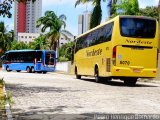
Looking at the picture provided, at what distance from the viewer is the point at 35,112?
10.1 meters

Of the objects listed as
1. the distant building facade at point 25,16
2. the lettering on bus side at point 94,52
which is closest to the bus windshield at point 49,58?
the lettering on bus side at point 94,52

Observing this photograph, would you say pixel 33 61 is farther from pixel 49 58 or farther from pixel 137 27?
pixel 137 27

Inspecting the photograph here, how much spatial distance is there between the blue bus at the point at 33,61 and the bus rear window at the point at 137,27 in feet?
93.5

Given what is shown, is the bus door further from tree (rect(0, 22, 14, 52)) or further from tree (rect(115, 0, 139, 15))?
tree (rect(0, 22, 14, 52))

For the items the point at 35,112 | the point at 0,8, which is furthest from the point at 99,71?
the point at 35,112

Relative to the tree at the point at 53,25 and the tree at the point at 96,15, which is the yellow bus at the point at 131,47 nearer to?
the tree at the point at 96,15

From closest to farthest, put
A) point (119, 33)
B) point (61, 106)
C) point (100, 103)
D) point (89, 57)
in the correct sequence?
point (61, 106)
point (100, 103)
point (119, 33)
point (89, 57)

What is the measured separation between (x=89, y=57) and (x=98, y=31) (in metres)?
2.74

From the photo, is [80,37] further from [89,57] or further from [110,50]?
[110,50]

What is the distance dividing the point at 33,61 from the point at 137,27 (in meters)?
30.2

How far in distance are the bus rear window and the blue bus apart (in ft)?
93.5

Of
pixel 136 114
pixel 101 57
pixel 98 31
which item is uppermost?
pixel 98 31

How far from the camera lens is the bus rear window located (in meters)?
22.0

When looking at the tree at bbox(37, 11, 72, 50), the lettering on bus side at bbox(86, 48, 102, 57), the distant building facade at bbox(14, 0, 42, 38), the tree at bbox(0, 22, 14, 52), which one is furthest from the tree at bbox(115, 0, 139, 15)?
the distant building facade at bbox(14, 0, 42, 38)
